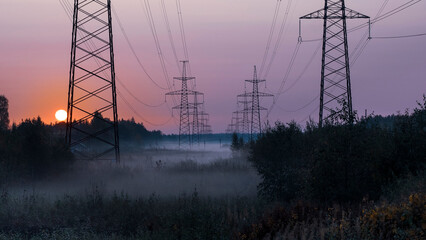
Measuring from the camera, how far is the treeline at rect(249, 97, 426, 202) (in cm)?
2223

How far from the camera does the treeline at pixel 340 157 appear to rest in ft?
72.9

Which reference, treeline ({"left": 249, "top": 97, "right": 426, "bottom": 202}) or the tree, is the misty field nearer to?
treeline ({"left": 249, "top": 97, "right": 426, "bottom": 202})

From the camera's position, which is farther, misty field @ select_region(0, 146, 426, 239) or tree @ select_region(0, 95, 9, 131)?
tree @ select_region(0, 95, 9, 131)

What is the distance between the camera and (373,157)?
23438 millimetres

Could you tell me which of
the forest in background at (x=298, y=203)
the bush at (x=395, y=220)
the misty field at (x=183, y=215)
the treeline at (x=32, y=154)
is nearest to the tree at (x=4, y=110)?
the treeline at (x=32, y=154)

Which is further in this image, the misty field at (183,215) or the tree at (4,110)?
the tree at (4,110)

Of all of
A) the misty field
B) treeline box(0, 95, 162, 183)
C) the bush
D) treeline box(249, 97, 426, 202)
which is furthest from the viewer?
treeline box(0, 95, 162, 183)

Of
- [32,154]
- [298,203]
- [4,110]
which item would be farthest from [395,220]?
[4,110]

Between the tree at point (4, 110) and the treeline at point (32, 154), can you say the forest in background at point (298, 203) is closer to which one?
the treeline at point (32, 154)

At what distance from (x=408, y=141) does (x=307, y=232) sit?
1123cm

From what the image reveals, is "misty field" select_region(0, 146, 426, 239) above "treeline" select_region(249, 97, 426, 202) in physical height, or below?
below

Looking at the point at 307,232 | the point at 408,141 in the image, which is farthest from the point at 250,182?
the point at 307,232

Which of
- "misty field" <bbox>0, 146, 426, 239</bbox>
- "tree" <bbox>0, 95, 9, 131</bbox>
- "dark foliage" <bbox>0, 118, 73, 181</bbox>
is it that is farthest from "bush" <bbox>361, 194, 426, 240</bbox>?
"tree" <bbox>0, 95, 9, 131</bbox>

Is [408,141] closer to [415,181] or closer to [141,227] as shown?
[415,181]
